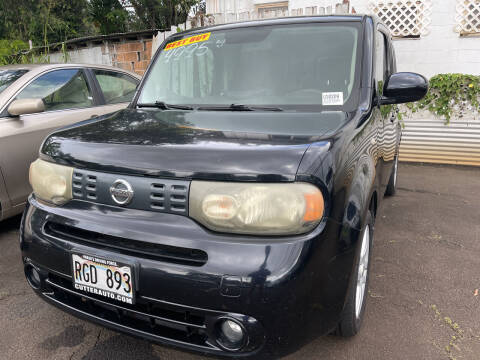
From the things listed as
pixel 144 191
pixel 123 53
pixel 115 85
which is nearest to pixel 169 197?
pixel 144 191

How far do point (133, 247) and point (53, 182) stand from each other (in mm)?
574

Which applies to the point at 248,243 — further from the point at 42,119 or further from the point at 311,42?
the point at 42,119

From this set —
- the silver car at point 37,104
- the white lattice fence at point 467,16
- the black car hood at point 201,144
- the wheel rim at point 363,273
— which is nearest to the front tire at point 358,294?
the wheel rim at point 363,273

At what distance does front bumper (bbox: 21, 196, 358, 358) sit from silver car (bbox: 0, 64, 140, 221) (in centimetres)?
196

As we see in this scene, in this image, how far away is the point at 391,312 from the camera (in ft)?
7.50

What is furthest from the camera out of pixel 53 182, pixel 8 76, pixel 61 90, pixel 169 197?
pixel 61 90

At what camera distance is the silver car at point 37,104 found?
128 inches

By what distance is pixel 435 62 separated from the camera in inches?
242

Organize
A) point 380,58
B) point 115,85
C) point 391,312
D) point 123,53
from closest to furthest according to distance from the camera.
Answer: point 391,312
point 380,58
point 115,85
point 123,53

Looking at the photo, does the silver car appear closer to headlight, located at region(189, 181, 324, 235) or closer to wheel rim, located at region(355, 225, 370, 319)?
headlight, located at region(189, 181, 324, 235)

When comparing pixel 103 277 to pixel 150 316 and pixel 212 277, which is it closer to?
pixel 150 316

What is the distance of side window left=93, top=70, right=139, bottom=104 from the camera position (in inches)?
167

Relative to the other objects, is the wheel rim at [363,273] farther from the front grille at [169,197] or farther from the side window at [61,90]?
the side window at [61,90]

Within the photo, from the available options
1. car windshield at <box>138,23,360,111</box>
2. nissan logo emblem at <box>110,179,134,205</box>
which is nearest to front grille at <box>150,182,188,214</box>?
nissan logo emblem at <box>110,179,134,205</box>
